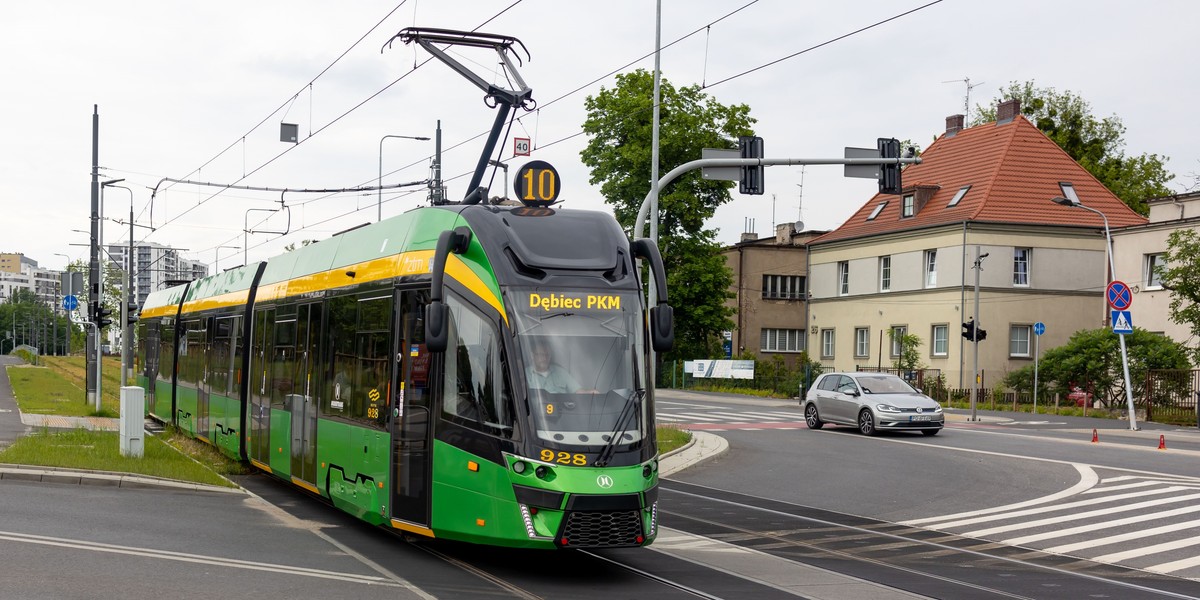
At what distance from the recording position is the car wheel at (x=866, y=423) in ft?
94.1

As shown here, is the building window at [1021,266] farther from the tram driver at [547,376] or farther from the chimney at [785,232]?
the tram driver at [547,376]

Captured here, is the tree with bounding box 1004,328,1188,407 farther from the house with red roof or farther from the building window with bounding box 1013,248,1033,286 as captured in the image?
the building window with bounding box 1013,248,1033,286

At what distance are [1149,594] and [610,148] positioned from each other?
47731 millimetres

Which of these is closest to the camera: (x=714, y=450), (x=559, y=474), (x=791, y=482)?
(x=559, y=474)

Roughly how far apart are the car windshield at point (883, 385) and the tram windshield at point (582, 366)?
1983 cm

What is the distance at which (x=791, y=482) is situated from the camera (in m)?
19.6

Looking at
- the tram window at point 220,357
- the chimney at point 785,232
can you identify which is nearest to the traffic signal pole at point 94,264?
the tram window at point 220,357

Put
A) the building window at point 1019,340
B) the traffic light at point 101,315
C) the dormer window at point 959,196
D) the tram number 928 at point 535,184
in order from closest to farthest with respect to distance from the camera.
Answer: the tram number 928 at point 535,184
the traffic light at point 101,315
the building window at point 1019,340
the dormer window at point 959,196

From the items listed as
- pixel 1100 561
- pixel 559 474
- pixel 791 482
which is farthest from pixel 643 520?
pixel 791 482

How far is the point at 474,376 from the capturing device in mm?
10391

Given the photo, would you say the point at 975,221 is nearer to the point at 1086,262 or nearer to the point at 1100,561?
the point at 1086,262

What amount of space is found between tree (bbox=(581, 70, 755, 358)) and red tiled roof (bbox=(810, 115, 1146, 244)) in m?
8.11

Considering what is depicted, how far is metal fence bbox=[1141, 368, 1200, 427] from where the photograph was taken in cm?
3709

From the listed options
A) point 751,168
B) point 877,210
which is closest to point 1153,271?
point 877,210
